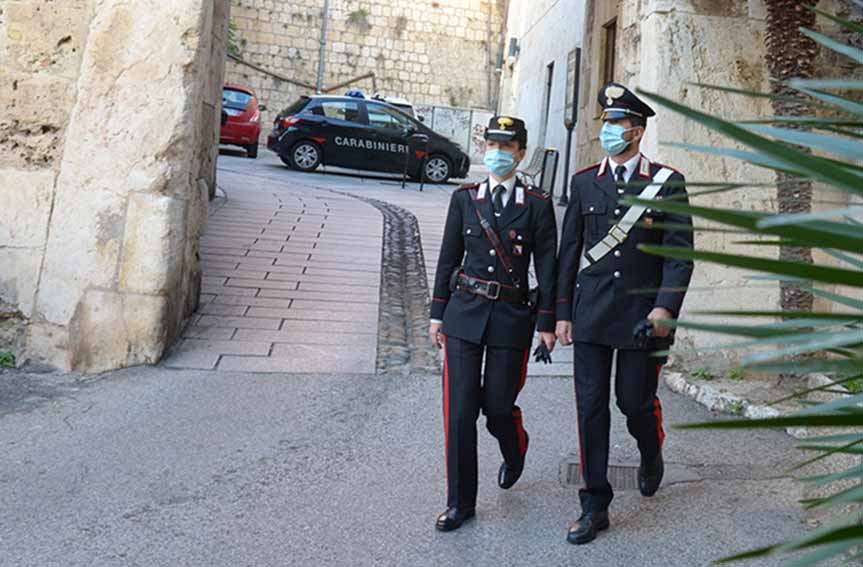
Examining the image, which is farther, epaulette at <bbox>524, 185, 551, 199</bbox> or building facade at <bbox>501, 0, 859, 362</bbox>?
building facade at <bbox>501, 0, 859, 362</bbox>

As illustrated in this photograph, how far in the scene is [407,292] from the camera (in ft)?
27.8

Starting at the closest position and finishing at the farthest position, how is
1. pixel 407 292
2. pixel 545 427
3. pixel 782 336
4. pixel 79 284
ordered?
pixel 782 336, pixel 545 427, pixel 79 284, pixel 407 292

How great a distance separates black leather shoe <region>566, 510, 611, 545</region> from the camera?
3.87 m

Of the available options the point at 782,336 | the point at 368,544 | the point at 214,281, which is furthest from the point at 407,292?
the point at 782,336

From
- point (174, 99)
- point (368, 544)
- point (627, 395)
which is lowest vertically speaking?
point (368, 544)

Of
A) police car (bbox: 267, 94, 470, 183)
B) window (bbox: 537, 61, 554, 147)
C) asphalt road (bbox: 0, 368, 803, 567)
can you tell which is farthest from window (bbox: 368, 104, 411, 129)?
asphalt road (bbox: 0, 368, 803, 567)

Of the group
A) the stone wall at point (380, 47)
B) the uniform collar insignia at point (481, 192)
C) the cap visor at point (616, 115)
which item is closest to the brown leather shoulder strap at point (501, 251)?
the uniform collar insignia at point (481, 192)

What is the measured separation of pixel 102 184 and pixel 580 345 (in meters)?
3.48

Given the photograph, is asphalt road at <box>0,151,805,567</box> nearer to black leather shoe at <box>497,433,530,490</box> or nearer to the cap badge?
black leather shoe at <box>497,433,530,490</box>

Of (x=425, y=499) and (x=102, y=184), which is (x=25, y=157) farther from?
(x=425, y=499)

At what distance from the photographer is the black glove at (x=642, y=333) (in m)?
3.87

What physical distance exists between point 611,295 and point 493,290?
49 centimetres

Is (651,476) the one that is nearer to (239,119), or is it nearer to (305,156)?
(305,156)

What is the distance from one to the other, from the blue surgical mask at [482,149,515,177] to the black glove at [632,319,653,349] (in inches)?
34.1
